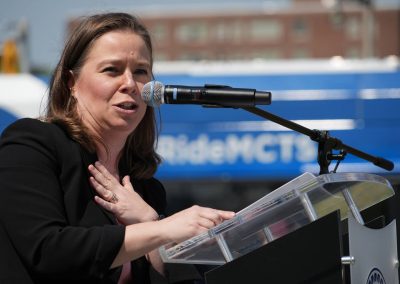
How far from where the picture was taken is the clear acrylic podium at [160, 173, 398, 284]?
5.35 ft

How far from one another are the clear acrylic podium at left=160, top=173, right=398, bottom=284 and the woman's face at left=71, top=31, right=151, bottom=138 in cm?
42

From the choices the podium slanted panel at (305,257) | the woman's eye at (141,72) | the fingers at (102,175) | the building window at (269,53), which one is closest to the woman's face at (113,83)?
the woman's eye at (141,72)

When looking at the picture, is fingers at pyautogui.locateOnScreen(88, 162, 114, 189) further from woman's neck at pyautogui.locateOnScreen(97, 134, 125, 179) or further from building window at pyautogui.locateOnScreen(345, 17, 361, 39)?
building window at pyautogui.locateOnScreen(345, 17, 361, 39)

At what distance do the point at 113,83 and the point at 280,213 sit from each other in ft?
1.92

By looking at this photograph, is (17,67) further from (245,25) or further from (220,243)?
(245,25)

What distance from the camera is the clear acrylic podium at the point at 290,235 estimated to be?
163 cm

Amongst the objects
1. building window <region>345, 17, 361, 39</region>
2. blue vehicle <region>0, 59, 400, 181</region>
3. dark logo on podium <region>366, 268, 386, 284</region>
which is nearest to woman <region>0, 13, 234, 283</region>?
dark logo on podium <region>366, 268, 386, 284</region>

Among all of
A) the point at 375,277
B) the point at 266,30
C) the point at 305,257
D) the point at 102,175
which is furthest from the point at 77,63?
the point at 266,30

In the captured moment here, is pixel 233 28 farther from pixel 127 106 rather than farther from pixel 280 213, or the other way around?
pixel 280 213

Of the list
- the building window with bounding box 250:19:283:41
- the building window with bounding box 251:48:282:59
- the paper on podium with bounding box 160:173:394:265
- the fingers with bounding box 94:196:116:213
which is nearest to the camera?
the paper on podium with bounding box 160:173:394:265

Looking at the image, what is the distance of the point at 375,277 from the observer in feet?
5.90

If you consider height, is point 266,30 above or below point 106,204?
below

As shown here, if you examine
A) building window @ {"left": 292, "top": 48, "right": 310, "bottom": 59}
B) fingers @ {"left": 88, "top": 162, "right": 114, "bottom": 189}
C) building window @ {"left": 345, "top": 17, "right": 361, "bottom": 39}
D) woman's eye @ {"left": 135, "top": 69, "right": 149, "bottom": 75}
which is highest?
woman's eye @ {"left": 135, "top": 69, "right": 149, "bottom": 75}

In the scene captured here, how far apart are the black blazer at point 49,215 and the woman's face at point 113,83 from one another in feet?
0.38
